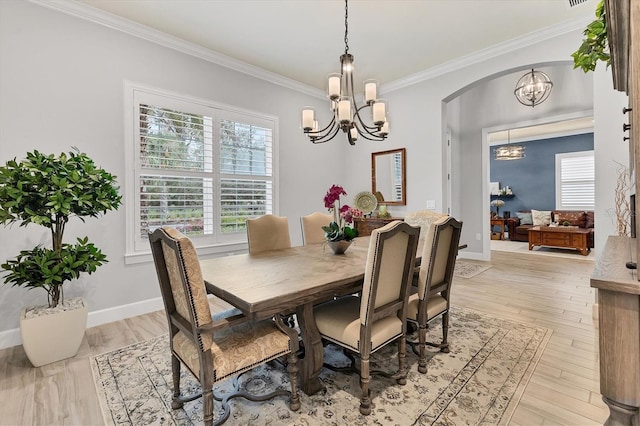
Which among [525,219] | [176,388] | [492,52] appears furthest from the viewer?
[525,219]

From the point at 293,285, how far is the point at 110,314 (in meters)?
2.45

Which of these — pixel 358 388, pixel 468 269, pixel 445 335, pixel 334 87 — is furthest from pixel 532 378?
pixel 468 269

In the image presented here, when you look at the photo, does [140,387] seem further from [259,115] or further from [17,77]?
[259,115]

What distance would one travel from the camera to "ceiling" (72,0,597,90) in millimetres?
2811

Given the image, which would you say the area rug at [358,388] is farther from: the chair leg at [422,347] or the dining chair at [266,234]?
the dining chair at [266,234]

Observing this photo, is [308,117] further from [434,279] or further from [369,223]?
[369,223]

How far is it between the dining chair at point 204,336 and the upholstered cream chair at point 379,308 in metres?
0.29

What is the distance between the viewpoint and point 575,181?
8.05 metres

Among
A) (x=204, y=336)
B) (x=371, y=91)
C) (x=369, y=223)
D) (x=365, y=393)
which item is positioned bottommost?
(x=365, y=393)

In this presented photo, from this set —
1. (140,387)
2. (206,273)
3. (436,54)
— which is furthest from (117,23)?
(436,54)

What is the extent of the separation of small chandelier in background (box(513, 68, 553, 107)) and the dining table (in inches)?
168

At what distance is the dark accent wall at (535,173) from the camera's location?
823cm

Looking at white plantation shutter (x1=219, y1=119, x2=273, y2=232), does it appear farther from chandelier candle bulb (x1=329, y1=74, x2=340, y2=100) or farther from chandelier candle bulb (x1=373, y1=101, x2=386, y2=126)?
chandelier candle bulb (x1=373, y1=101, x2=386, y2=126)

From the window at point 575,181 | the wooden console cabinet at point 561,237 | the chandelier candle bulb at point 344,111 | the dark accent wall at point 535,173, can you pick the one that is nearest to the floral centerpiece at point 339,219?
the chandelier candle bulb at point 344,111
